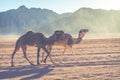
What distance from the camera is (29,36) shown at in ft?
65.8

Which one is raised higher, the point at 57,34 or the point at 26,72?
the point at 57,34

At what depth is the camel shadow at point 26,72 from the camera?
1680 centimetres

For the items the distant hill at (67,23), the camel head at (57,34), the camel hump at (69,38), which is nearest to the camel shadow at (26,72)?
the camel head at (57,34)

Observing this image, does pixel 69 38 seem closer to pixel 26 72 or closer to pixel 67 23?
pixel 26 72

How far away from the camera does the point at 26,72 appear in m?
18.0

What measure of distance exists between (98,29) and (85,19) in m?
20.2

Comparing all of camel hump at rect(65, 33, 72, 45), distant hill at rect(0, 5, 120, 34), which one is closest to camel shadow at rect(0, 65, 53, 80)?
camel hump at rect(65, 33, 72, 45)

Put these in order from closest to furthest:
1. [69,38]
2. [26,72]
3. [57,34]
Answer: [26,72]
[57,34]
[69,38]

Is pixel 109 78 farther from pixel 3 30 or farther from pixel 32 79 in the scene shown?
pixel 3 30

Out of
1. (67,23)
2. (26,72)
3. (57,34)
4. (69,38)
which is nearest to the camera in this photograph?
(26,72)

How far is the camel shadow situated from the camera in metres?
16.8

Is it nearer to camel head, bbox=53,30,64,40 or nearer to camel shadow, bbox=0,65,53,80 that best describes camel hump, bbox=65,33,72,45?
camel head, bbox=53,30,64,40

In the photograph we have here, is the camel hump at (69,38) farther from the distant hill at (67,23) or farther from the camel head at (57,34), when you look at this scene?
the distant hill at (67,23)

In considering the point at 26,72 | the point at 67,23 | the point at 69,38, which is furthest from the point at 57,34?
the point at 67,23
